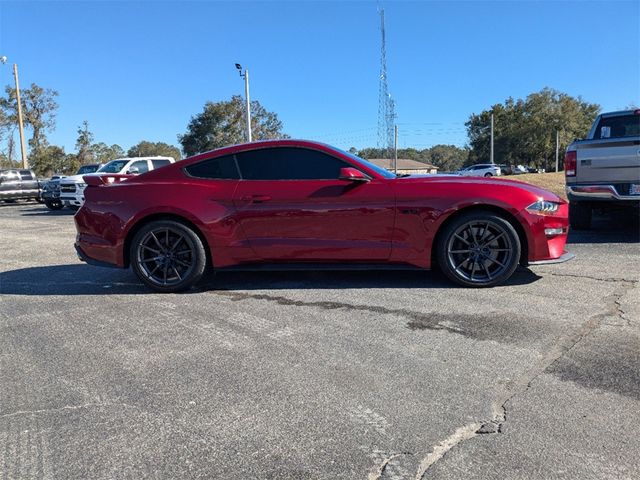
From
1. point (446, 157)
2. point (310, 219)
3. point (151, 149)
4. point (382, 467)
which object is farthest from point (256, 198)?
point (446, 157)

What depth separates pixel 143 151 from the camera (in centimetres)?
11319

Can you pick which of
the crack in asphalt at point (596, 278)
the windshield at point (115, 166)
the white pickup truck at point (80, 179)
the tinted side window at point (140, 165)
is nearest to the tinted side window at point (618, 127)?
the crack in asphalt at point (596, 278)

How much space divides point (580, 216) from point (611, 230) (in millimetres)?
693

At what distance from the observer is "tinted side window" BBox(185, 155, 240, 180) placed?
536 centimetres

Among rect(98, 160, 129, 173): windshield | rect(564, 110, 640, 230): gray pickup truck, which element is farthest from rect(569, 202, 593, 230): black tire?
rect(98, 160, 129, 173): windshield

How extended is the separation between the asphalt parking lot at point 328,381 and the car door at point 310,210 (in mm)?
450

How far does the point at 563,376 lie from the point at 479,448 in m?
1.05

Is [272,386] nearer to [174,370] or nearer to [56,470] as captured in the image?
[174,370]

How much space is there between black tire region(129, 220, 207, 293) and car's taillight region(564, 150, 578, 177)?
5.64m

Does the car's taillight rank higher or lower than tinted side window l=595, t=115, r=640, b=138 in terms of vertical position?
lower

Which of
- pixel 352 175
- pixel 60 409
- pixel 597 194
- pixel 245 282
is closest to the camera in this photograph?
pixel 60 409

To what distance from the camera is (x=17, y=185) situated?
929 inches

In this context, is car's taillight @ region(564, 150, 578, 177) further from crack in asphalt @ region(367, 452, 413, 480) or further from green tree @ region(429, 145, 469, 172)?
green tree @ region(429, 145, 469, 172)

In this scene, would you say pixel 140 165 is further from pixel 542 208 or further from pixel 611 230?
pixel 542 208
